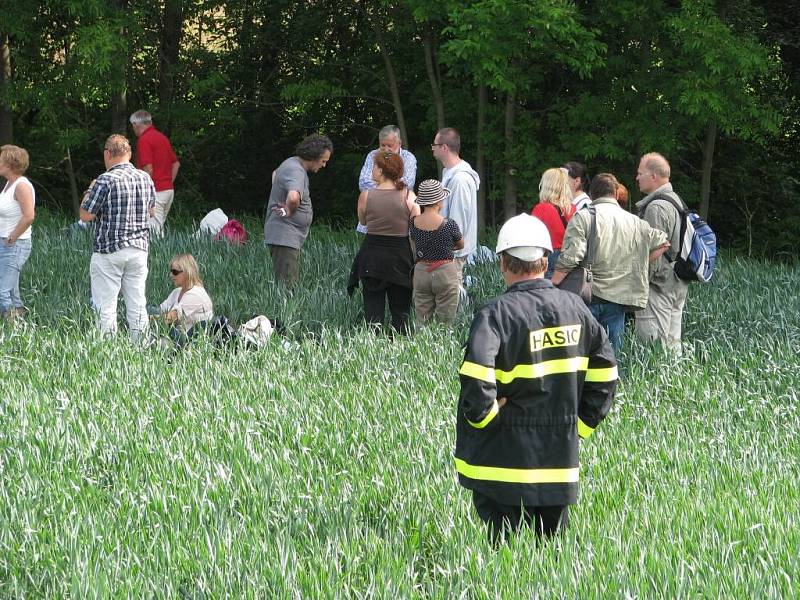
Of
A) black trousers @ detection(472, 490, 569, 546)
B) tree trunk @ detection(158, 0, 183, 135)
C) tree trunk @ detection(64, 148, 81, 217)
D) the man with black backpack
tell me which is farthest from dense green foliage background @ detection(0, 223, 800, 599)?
tree trunk @ detection(158, 0, 183, 135)

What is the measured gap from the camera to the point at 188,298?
738cm

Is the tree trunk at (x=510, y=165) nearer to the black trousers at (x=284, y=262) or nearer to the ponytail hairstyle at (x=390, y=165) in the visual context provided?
the black trousers at (x=284, y=262)

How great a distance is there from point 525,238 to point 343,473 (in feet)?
5.04

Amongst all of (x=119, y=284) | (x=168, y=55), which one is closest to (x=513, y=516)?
(x=119, y=284)

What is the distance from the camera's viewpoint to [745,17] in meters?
13.6

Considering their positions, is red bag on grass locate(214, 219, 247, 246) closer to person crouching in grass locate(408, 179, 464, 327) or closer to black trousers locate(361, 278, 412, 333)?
black trousers locate(361, 278, 412, 333)

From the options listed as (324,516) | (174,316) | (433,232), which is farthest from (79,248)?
(324,516)

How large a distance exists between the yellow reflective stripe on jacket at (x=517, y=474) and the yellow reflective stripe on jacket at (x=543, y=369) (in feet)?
0.93

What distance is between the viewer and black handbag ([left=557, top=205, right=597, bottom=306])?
21.6 feet

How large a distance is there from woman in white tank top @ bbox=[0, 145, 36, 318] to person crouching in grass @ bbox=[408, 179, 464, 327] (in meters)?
2.58

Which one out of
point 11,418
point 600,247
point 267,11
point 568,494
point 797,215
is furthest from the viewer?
point 267,11

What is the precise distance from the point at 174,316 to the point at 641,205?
120 inches

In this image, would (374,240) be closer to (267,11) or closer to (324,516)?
(324,516)

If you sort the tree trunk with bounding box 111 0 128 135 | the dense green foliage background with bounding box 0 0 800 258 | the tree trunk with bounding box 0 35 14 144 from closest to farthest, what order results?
the dense green foliage background with bounding box 0 0 800 258, the tree trunk with bounding box 111 0 128 135, the tree trunk with bounding box 0 35 14 144
